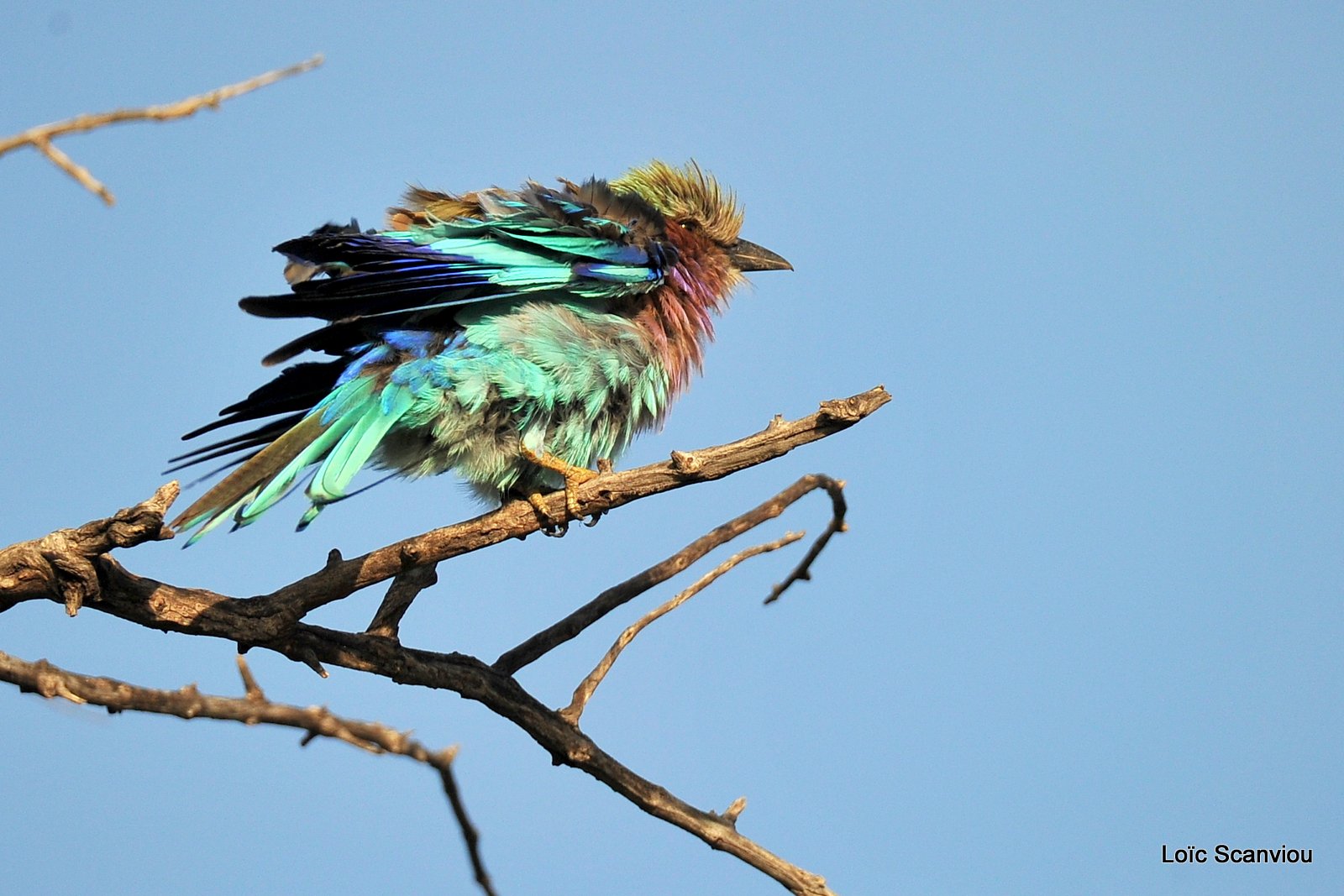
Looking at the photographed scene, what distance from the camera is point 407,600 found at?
4262mm

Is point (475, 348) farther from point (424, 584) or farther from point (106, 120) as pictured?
point (106, 120)

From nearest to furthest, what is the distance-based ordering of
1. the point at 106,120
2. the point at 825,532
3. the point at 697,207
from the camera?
1. the point at 106,120
2. the point at 825,532
3. the point at 697,207

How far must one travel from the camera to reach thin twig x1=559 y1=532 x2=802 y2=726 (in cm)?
395

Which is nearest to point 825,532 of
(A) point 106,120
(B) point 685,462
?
(B) point 685,462

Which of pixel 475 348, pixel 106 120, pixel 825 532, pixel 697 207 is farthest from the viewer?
pixel 697 207

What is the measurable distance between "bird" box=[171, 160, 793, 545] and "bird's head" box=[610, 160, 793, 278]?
A: 380mm

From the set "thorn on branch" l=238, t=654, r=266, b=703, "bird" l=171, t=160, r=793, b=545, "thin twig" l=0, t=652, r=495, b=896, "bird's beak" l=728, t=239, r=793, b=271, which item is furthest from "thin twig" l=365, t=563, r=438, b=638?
"bird's beak" l=728, t=239, r=793, b=271

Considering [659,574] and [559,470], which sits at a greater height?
[559,470]

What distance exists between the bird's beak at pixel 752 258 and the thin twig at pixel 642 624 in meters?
2.25

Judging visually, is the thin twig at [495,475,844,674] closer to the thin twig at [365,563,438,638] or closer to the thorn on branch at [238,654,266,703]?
the thin twig at [365,563,438,638]

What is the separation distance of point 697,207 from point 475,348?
1576 mm

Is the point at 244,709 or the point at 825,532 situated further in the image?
the point at 825,532

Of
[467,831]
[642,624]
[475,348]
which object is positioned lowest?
[467,831]

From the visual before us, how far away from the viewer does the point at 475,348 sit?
470 cm
